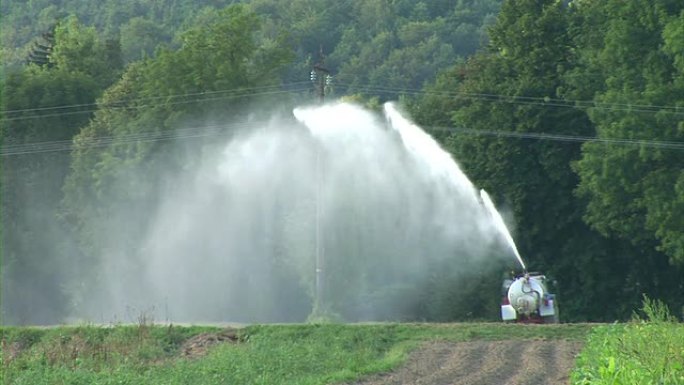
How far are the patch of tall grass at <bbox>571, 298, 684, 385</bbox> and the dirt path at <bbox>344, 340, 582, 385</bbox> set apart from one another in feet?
3.18

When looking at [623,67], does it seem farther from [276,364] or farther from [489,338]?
[276,364]

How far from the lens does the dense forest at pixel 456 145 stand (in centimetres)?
4653

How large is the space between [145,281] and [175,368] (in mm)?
38776

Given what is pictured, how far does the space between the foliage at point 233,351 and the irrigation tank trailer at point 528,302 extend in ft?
9.80

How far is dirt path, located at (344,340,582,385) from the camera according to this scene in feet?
76.9

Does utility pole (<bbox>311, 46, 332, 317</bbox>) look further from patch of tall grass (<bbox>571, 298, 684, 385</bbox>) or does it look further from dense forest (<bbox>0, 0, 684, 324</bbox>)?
patch of tall grass (<bbox>571, 298, 684, 385</bbox>)

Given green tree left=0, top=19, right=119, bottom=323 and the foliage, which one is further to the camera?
green tree left=0, top=19, right=119, bottom=323

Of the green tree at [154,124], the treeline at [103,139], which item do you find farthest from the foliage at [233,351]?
the green tree at [154,124]

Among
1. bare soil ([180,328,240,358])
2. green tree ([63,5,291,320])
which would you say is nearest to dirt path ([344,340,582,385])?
bare soil ([180,328,240,358])

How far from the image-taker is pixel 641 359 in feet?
56.1

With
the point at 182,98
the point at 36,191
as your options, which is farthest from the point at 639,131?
the point at 36,191

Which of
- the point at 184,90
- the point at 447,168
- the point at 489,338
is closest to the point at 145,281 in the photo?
the point at 184,90

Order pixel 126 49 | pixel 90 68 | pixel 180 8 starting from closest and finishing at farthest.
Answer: pixel 90 68
pixel 126 49
pixel 180 8

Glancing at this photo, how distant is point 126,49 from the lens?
130 metres
